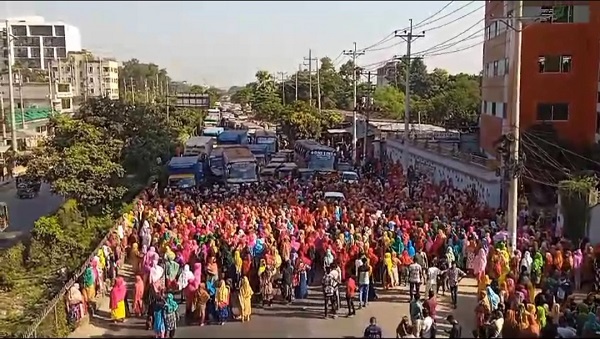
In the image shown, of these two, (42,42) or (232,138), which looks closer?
(232,138)

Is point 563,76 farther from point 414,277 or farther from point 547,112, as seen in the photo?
point 414,277

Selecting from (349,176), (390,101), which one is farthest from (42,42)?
(349,176)

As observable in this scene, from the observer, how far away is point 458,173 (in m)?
25.4

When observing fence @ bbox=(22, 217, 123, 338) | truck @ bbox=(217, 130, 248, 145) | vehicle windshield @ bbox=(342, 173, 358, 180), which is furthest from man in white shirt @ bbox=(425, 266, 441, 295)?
truck @ bbox=(217, 130, 248, 145)

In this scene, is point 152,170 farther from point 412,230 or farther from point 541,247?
point 541,247

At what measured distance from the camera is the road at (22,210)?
24.9 meters

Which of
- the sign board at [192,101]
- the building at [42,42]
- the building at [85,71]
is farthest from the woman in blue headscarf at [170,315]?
the building at [85,71]

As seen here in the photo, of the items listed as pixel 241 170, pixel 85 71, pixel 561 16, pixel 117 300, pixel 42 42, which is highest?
pixel 42 42

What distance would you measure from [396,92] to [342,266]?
6813 centimetres

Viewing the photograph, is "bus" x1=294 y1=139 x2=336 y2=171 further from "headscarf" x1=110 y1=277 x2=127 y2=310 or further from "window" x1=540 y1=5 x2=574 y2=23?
"headscarf" x1=110 y1=277 x2=127 y2=310

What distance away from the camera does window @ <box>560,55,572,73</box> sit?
2575 centimetres

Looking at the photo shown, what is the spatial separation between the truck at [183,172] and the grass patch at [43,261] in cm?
736

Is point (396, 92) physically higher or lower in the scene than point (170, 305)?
higher

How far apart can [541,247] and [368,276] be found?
Result: 13.3 feet
